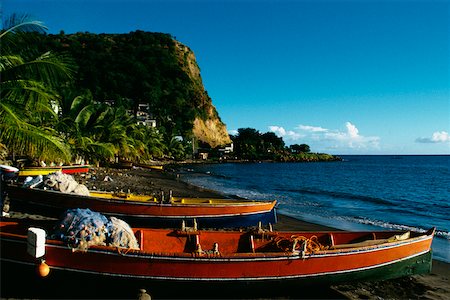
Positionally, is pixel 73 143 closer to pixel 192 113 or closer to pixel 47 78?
pixel 47 78

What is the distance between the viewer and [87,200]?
13.0m

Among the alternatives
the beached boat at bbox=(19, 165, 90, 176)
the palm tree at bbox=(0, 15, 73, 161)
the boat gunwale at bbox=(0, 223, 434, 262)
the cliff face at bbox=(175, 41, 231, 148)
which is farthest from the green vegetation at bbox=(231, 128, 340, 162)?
the boat gunwale at bbox=(0, 223, 434, 262)

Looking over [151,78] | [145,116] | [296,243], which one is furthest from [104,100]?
[296,243]

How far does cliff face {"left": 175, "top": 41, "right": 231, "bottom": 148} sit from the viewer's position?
104m

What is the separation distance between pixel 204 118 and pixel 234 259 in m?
99.0

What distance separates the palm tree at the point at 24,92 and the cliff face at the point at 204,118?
88141mm

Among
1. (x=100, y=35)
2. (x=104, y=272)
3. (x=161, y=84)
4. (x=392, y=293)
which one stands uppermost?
(x=100, y=35)

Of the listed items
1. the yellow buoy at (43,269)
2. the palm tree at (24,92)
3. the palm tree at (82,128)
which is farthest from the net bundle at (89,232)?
the palm tree at (82,128)

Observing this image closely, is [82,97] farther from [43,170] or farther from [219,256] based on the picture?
[219,256]

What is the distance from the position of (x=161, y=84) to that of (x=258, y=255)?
323ft

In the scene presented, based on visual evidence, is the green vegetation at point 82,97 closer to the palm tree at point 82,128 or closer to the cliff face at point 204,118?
the palm tree at point 82,128

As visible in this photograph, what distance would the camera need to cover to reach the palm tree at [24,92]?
9.72 m

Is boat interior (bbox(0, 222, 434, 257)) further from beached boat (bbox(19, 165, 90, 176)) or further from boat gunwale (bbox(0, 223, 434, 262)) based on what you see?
beached boat (bbox(19, 165, 90, 176))

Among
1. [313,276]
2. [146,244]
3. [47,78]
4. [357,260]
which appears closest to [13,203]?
[47,78]
